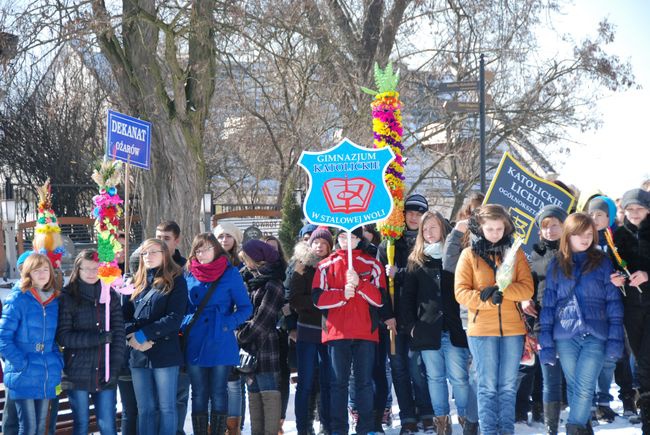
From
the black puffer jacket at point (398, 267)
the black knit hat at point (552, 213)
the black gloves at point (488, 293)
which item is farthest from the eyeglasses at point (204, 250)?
the black knit hat at point (552, 213)

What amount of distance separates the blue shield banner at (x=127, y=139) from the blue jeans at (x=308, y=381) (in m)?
2.65

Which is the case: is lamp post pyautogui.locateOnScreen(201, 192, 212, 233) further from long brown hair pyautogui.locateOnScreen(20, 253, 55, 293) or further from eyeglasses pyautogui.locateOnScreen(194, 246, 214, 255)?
long brown hair pyautogui.locateOnScreen(20, 253, 55, 293)

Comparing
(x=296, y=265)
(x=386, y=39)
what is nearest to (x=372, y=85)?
(x=386, y=39)

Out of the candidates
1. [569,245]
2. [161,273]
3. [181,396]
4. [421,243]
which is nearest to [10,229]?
[181,396]

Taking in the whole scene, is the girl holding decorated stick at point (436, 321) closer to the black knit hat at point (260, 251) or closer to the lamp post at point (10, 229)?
the black knit hat at point (260, 251)

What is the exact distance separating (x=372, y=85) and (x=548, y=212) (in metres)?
12.1

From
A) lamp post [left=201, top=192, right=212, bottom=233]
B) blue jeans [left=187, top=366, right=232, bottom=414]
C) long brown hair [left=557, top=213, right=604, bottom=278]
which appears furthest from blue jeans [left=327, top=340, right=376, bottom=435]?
lamp post [left=201, top=192, right=212, bottom=233]

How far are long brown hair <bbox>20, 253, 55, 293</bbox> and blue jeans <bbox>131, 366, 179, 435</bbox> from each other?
0.91m

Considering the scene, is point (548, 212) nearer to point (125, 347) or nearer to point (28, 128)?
point (125, 347)

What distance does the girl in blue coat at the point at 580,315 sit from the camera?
19.4 feet

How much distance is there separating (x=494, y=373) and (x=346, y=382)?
1208mm

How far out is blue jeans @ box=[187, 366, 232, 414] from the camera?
6.50 m

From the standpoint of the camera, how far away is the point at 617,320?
591cm

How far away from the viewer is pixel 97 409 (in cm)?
610
